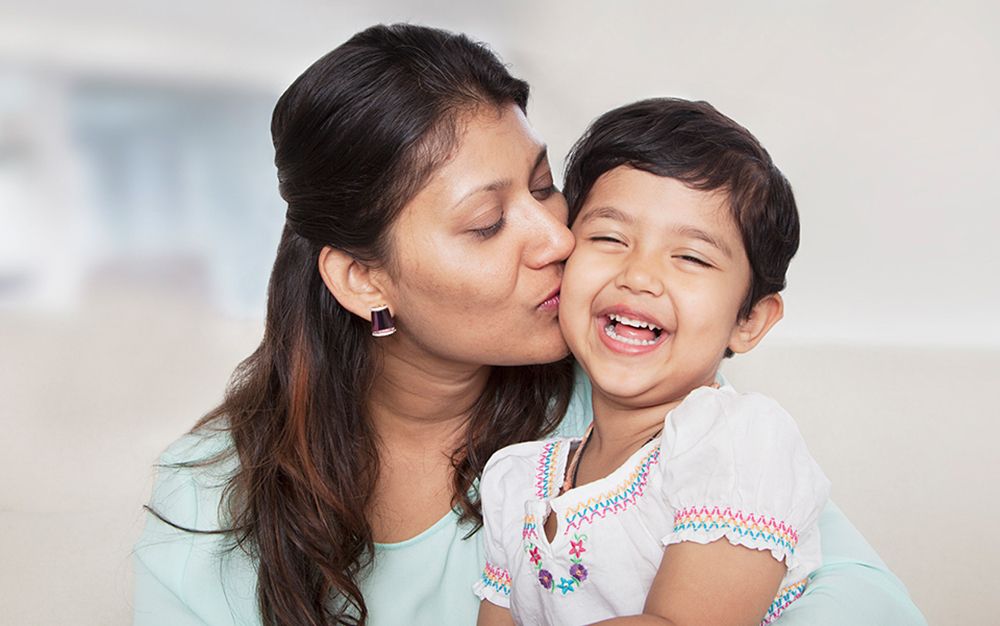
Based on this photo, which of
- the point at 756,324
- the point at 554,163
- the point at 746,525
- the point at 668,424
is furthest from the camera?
the point at 554,163

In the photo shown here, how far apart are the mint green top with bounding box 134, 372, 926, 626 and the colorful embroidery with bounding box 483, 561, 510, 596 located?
Answer: 0.15 metres

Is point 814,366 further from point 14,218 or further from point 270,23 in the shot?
point 14,218

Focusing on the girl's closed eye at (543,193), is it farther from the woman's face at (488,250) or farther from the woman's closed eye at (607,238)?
the woman's closed eye at (607,238)

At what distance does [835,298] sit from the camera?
4.36 meters

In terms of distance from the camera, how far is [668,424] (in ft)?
4.38

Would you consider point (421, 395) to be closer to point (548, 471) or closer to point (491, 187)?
point (548, 471)

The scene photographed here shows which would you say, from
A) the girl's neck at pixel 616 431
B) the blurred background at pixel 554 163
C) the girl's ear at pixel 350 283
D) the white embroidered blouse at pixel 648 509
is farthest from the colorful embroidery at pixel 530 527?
the blurred background at pixel 554 163

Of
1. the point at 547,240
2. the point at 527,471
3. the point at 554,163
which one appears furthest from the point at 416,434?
the point at 554,163

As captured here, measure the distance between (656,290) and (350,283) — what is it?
0.59 metres

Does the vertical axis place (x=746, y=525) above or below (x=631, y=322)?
below

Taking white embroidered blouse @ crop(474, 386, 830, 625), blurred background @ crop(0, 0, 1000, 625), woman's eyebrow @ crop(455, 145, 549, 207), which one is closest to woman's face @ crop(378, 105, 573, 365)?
woman's eyebrow @ crop(455, 145, 549, 207)

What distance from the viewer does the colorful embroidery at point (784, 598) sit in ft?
4.60

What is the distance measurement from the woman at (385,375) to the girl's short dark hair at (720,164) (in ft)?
0.55

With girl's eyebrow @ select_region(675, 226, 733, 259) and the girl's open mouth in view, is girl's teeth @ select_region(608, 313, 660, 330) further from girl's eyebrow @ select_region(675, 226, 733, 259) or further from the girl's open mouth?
girl's eyebrow @ select_region(675, 226, 733, 259)
